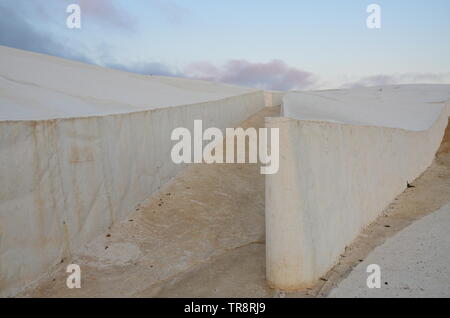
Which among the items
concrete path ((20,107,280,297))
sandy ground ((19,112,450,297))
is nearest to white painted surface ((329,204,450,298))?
sandy ground ((19,112,450,297))

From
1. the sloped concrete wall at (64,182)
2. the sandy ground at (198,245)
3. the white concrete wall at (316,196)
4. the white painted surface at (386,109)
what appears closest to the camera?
the sloped concrete wall at (64,182)

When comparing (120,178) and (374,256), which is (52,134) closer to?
(120,178)

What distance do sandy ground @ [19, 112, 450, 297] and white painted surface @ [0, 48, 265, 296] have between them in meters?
0.26

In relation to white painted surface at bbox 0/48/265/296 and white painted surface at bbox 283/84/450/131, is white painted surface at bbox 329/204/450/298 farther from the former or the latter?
white painted surface at bbox 283/84/450/131

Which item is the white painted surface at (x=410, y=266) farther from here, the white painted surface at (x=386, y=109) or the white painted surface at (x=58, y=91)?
the white painted surface at (x=386, y=109)

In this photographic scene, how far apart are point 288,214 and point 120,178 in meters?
3.09

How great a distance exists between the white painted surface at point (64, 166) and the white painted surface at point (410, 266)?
3368 mm

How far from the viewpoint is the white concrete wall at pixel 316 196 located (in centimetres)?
422

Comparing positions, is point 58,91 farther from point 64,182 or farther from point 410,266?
point 410,266

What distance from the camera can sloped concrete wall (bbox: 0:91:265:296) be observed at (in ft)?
13.4

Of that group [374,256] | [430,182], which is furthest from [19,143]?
[430,182]

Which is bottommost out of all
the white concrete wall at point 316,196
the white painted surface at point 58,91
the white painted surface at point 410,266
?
the white painted surface at point 410,266

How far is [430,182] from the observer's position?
9.30 m

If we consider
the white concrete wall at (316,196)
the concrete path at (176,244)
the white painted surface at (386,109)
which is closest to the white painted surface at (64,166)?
the concrete path at (176,244)
